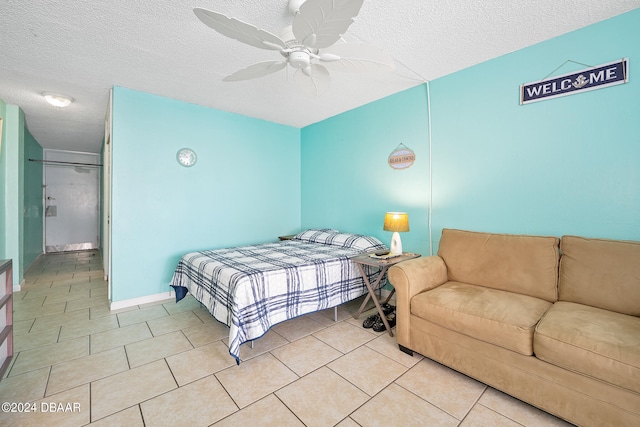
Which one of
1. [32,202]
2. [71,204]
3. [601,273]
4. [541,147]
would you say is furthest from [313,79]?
[71,204]

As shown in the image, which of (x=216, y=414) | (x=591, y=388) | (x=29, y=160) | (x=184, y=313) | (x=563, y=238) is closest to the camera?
(x=591, y=388)

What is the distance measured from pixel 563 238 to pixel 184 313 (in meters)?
3.54

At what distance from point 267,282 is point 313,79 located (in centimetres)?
161

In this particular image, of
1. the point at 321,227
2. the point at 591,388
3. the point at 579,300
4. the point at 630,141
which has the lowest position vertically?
the point at 591,388

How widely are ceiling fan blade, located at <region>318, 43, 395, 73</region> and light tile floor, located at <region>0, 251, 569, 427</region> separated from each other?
6.83 ft

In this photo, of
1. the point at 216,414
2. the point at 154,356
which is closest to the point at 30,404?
the point at 154,356

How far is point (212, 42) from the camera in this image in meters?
2.21

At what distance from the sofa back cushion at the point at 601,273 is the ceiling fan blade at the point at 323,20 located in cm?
213

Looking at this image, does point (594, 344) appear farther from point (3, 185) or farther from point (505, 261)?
point (3, 185)

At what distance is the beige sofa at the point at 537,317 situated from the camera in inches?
52.7

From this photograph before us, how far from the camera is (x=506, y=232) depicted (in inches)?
98.3

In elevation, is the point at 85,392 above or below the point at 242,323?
below

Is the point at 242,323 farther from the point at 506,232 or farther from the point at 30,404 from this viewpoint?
the point at 506,232

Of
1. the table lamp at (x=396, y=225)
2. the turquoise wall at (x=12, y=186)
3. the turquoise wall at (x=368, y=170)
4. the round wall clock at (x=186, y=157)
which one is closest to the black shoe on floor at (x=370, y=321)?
the table lamp at (x=396, y=225)
